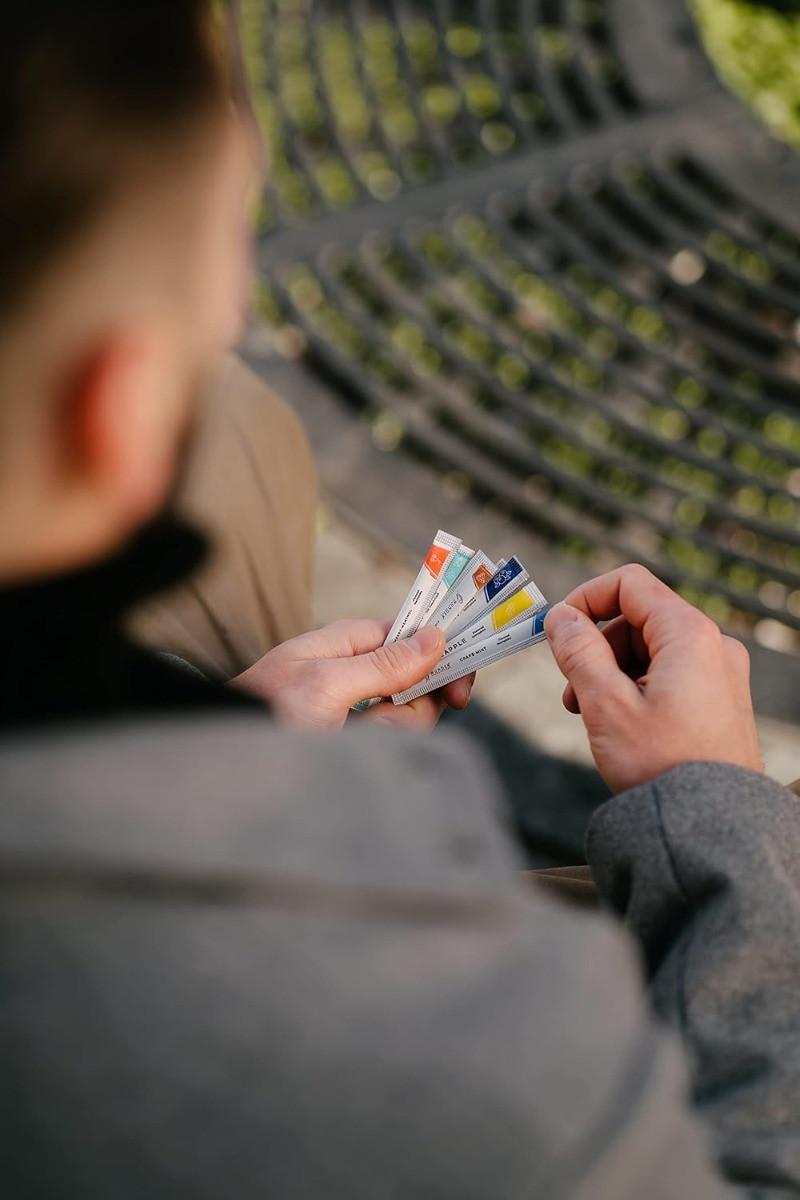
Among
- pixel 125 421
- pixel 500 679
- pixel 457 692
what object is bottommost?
pixel 500 679

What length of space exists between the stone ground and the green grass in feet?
7.35

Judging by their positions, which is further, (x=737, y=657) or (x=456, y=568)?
(x=456, y=568)

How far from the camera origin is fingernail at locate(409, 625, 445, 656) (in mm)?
1538

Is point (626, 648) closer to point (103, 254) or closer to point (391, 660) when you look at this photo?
point (391, 660)

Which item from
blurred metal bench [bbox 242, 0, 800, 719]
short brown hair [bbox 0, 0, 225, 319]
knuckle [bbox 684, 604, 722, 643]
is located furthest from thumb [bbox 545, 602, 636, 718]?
blurred metal bench [bbox 242, 0, 800, 719]

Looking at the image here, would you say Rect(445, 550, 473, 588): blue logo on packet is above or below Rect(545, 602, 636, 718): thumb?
above

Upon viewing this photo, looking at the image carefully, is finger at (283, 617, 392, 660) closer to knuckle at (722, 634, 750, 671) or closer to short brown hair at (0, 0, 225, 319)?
knuckle at (722, 634, 750, 671)

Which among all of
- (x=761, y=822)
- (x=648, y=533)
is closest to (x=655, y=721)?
(x=761, y=822)

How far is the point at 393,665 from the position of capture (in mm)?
1521

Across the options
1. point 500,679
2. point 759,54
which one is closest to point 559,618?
point 500,679

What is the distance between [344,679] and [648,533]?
1.77 meters

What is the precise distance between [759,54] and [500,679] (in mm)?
3128

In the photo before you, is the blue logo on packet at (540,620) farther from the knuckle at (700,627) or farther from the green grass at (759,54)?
the green grass at (759,54)

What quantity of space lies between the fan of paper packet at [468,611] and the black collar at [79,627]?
0.75 m
